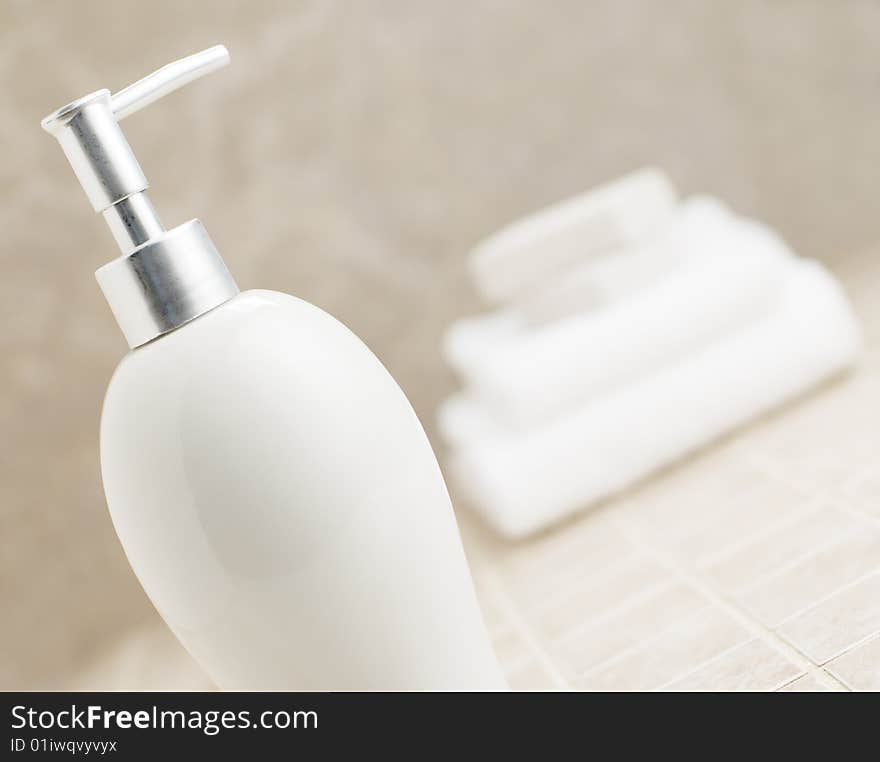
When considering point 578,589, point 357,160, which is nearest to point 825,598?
point 578,589

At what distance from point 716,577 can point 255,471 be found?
0.89 ft

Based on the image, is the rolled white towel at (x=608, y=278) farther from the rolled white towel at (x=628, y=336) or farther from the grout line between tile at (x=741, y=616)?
the grout line between tile at (x=741, y=616)

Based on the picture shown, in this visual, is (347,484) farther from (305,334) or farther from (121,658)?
(121,658)

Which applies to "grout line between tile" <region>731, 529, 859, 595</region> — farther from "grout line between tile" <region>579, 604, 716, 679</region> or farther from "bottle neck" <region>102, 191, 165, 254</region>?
"bottle neck" <region>102, 191, 165, 254</region>

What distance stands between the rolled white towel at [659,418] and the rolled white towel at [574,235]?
0.29 feet

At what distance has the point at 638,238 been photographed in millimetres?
689

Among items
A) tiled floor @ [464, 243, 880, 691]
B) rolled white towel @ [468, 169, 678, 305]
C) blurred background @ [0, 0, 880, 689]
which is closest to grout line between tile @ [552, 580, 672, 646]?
tiled floor @ [464, 243, 880, 691]

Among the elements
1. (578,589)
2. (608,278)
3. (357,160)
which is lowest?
(578,589)

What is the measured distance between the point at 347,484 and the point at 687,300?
15.7 inches

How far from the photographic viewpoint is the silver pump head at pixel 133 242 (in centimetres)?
36

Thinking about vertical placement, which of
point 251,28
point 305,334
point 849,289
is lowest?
point 849,289

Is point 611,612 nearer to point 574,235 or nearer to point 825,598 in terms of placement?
point 825,598

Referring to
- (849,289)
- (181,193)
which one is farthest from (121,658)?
(849,289)

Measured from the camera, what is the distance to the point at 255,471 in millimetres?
335
